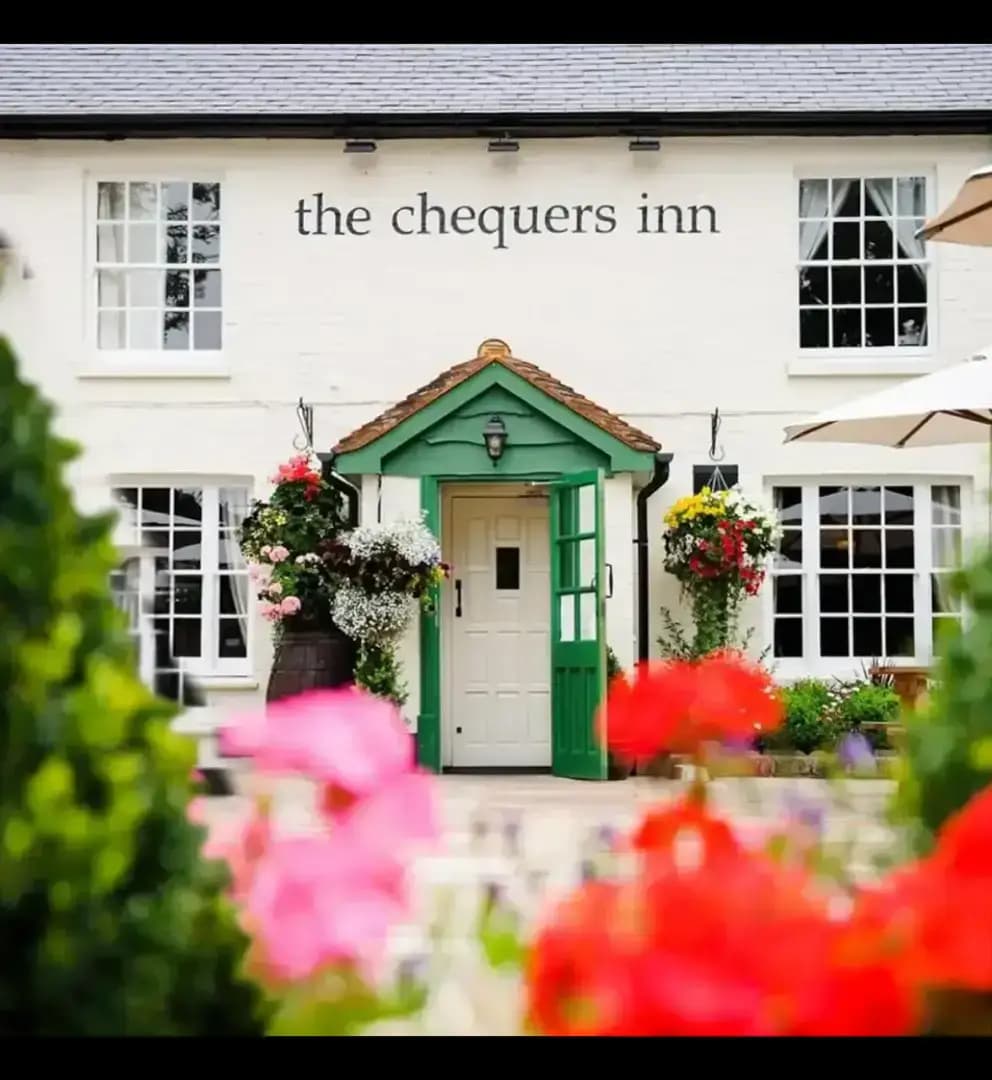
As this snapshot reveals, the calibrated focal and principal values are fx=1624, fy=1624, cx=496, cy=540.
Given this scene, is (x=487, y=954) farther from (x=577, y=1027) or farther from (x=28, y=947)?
(x=28, y=947)

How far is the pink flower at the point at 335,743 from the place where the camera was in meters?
1.57

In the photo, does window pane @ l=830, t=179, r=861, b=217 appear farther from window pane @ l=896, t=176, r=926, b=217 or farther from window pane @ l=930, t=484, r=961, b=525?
window pane @ l=930, t=484, r=961, b=525

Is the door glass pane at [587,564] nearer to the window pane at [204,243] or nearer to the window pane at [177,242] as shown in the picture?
the window pane at [204,243]

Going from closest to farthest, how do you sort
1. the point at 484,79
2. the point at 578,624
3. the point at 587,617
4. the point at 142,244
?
1. the point at 587,617
2. the point at 578,624
3. the point at 142,244
4. the point at 484,79

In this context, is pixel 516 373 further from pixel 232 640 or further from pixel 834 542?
pixel 232 640

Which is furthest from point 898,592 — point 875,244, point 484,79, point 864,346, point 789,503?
point 484,79

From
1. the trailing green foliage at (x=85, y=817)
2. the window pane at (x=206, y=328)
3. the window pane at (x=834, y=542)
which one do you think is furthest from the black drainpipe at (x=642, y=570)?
the trailing green foliage at (x=85, y=817)

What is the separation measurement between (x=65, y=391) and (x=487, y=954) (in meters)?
0.97

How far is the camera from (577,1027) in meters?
1.48

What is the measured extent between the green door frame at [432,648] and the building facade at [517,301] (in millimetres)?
602

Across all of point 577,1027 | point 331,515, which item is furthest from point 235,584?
point 577,1027

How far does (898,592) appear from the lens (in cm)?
1279

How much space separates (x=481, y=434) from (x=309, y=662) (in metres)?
2.04

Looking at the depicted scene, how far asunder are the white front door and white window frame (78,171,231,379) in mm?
2326
